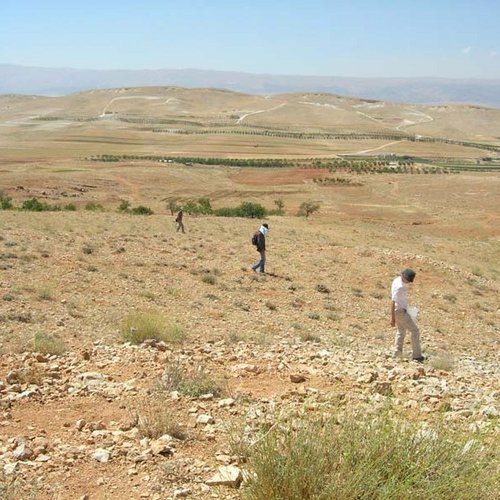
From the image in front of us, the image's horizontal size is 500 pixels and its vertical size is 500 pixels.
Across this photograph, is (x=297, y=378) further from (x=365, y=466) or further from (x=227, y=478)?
(x=365, y=466)

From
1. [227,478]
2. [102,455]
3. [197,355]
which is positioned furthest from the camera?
[197,355]

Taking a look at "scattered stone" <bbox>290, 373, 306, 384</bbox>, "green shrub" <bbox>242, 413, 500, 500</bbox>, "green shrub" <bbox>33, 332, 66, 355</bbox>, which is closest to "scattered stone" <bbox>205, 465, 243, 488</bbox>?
"green shrub" <bbox>242, 413, 500, 500</bbox>

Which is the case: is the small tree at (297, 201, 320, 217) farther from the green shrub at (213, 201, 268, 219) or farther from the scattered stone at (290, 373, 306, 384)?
the scattered stone at (290, 373, 306, 384)

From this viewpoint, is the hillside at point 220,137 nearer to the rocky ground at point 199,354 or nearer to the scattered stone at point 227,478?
the rocky ground at point 199,354

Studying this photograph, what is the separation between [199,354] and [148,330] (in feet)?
4.24

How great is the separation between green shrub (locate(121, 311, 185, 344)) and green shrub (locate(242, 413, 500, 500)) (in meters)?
6.04

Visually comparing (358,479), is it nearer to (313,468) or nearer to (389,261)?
(313,468)

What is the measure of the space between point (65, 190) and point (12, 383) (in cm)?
5298

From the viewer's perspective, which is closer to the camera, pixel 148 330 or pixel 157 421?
pixel 157 421

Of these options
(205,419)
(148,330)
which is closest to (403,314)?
(148,330)

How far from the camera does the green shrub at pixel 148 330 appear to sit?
10.4 m

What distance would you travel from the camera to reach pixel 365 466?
419 centimetres

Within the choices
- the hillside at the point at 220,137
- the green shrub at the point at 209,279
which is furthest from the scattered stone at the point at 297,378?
the hillside at the point at 220,137

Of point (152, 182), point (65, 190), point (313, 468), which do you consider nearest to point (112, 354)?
point (313, 468)
